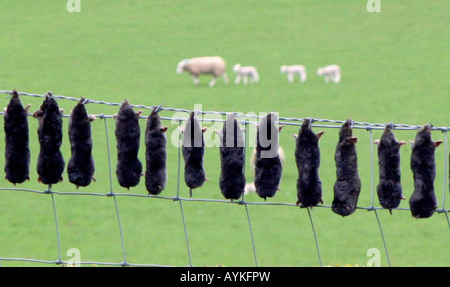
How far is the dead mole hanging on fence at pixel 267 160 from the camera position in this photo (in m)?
8.27

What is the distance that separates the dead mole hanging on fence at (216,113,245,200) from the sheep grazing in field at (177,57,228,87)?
23798mm

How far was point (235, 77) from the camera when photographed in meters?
34.3

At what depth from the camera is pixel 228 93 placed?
103 feet

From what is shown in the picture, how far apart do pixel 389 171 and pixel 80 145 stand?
256cm

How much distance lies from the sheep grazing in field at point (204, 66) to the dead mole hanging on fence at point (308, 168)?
24.0m

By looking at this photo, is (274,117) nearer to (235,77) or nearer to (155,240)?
(155,240)

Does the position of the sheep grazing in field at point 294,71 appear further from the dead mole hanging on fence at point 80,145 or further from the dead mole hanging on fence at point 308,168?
the dead mole hanging on fence at point 308,168

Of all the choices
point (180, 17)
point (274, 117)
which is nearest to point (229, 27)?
point (180, 17)

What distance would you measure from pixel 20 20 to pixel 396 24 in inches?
540

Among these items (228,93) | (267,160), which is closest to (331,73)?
(228,93)

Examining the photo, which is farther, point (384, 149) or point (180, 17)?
point (180, 17)

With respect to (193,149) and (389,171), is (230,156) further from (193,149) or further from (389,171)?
(389,171)
